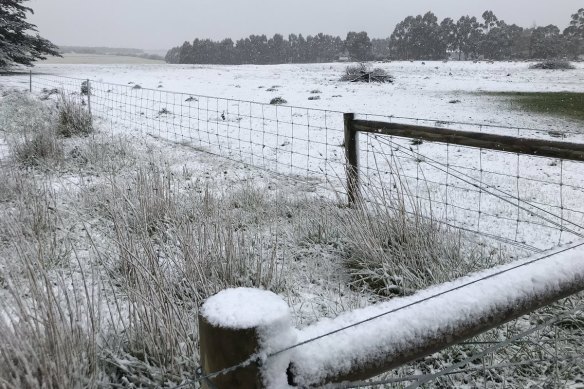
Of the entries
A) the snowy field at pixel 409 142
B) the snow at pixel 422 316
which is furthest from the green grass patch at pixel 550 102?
the snow at pixel 422 316

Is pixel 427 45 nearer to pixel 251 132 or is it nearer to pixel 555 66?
pixel 555 66

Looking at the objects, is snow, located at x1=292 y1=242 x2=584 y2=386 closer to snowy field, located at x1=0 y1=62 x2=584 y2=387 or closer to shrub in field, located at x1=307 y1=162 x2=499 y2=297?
snowy field, located at x1=0 y1=62 x2=584 y2=387

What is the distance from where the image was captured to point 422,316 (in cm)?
94

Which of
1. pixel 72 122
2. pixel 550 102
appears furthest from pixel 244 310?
pixel 550 102

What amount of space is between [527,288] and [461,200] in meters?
4.83

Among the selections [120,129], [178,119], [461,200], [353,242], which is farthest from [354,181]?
[178,119]

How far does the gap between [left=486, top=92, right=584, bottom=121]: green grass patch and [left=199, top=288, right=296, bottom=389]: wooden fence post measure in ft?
43.0

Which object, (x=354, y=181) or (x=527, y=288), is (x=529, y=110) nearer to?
(x=354, y=181)

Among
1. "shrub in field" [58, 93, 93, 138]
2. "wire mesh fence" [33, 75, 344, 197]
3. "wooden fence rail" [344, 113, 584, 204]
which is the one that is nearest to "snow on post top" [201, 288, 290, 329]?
"wooden fence rail" [344, 113, 584, 204]

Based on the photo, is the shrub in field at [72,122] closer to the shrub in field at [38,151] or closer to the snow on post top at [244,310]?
the shrub in field at [38,151]

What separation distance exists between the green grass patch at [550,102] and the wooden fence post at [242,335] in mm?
13106

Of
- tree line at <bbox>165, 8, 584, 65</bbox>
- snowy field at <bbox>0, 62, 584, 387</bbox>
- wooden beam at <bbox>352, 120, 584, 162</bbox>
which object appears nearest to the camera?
snowy field at <bbox>0, 62, 584, 387</bbox>

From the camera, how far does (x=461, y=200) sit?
18.5 feet

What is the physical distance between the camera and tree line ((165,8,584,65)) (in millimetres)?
69750
